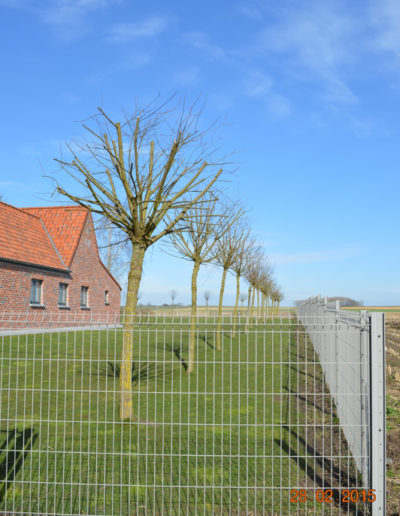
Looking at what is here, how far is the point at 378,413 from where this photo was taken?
4219 millimetres

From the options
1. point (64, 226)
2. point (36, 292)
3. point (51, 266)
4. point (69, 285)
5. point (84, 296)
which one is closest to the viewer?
point (36, 292)

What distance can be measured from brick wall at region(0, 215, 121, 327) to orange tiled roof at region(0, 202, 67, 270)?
516 mm

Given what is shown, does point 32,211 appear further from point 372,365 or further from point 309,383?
point 372,365

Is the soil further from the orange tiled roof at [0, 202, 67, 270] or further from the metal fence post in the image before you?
the orange tiled roof at [0, 202, 67, 270]

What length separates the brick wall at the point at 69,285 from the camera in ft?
71.6

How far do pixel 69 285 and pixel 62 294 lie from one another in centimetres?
76

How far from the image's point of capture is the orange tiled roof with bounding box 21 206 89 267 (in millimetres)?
28594

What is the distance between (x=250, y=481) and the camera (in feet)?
16.8

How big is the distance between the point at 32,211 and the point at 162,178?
25578mm

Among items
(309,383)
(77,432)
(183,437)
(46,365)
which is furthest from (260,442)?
(46,365)

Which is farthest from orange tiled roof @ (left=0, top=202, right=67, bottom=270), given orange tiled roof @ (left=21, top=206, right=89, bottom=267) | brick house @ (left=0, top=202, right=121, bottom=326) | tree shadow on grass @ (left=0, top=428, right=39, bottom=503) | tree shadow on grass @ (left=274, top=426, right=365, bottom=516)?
tree shadow on grass @ (left=274, top=426, right=365, bottom=516)

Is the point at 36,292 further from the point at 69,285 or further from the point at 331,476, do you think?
the point at 331,476

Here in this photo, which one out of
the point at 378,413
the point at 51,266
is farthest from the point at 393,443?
the point at 51,266

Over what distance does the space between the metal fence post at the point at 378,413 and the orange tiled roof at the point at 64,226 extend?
25.2 m
